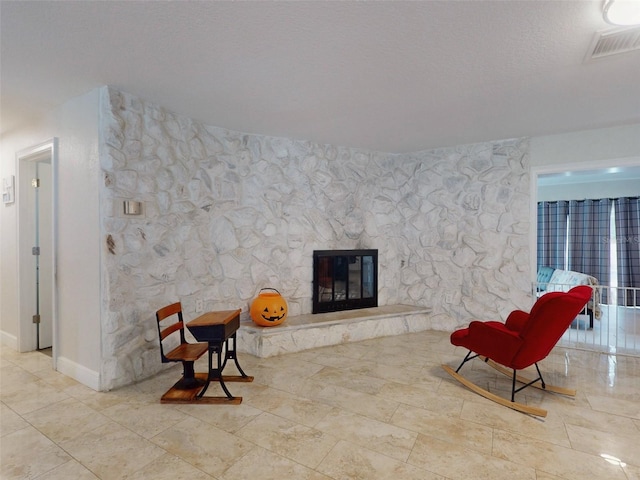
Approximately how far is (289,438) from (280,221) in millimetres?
2504

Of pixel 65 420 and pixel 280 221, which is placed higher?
pixel 280 221

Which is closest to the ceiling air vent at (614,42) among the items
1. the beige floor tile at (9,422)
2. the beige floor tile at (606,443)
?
the beige floor tile at (606,443)

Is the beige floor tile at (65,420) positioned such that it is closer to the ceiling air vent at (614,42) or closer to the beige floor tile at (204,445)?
the beige floor tile at (204,445)

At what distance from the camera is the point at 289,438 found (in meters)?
2.07

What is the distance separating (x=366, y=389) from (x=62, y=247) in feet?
9.59

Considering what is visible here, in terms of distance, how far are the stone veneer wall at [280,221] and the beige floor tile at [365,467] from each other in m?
1.93

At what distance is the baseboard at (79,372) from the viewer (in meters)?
2.73

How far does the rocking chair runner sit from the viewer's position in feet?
7.73

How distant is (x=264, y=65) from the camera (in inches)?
91.1

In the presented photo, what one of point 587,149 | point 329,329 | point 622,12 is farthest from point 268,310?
point 587,149

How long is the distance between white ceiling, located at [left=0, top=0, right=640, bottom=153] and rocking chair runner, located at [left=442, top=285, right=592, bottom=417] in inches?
64.0

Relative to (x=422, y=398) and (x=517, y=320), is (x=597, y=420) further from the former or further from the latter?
(x=422, y=398)

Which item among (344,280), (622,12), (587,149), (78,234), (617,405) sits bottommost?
(617,405)

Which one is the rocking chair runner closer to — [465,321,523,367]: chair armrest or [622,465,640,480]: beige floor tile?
[465,321,523,367]: chair armrest
